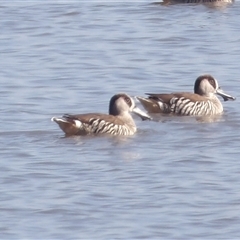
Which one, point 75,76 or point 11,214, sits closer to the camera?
point 11,214

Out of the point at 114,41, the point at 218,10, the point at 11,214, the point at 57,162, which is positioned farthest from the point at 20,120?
the point at 218,10

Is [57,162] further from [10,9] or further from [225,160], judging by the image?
[10,9]

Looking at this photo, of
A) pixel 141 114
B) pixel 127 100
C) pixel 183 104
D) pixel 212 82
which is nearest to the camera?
pixel 127 100

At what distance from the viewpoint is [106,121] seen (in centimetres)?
1467

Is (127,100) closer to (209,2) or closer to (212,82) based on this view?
(212,82)

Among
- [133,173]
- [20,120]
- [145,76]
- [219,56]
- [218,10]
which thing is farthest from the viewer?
[218,10]

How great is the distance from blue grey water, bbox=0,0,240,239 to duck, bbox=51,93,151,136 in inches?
4.4

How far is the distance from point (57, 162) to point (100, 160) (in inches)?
18.0

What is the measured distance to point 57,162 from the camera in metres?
13.3

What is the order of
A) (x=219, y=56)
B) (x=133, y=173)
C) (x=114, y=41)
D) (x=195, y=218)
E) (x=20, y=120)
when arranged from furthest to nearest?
(x=114, y=41) → (x=219, y=56) → (x=20, y=120) → (x=133, y=173) → (x=195, y=218)

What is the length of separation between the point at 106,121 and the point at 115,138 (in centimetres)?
22

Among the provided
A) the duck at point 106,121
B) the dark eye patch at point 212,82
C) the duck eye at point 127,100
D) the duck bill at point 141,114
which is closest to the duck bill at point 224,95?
the dark eye patch at point 212,82

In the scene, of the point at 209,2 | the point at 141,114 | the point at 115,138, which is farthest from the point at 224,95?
the point at 209,2

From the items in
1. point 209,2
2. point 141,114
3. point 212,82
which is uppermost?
point 212,82
